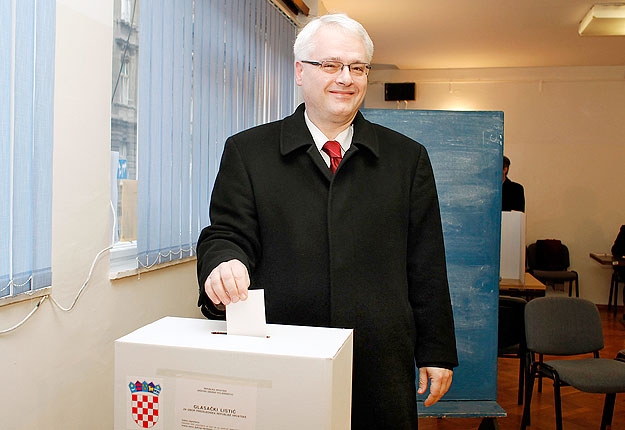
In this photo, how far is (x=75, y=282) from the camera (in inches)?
72.1

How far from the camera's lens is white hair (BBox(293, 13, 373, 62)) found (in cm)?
137

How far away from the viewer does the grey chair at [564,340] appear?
3174mm

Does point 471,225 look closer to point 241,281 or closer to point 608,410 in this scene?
point 608,410

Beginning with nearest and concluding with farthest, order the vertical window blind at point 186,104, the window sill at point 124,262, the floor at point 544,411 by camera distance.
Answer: the window sill at point 124,262 → the vertical window blind at point 186,104 → the floor at point 544,411

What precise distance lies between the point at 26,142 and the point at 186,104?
1112 mm

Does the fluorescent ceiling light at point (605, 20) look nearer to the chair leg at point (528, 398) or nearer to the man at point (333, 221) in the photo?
the chair leg at point (528, 398)

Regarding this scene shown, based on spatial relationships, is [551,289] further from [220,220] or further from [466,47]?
[220,220]

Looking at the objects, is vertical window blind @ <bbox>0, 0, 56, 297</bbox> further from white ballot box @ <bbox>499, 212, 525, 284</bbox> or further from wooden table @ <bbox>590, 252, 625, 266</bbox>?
wooden table @ <bbox>590, 252, 625, 266</bbox>

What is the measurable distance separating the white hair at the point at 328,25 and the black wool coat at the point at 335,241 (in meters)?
0.17

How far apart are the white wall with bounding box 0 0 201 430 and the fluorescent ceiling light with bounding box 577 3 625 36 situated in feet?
14.8

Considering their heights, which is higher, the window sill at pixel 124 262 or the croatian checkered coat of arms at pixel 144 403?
the window sill at pixel 124 262

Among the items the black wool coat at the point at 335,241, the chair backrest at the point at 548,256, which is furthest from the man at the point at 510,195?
the black wool coat at the point at 335,241

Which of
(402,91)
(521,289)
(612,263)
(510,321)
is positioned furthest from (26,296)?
(402,91)

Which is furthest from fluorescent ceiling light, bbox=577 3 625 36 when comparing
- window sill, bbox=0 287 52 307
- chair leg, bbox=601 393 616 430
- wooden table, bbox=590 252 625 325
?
window sill, bbox=0 287 52 307
